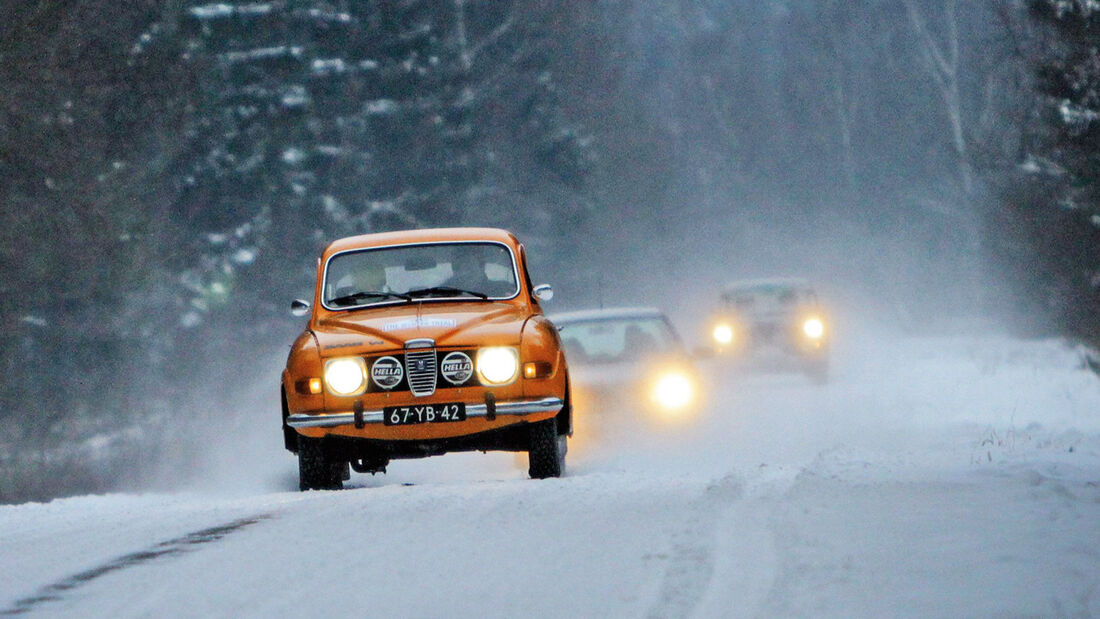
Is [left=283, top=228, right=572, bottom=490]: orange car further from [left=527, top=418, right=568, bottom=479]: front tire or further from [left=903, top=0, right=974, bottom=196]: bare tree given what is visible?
[left=903, top=0, right=974, bottom=196]: bare tree

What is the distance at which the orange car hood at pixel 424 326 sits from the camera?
10789 mm

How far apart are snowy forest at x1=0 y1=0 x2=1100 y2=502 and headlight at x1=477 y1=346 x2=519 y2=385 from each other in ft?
42.8

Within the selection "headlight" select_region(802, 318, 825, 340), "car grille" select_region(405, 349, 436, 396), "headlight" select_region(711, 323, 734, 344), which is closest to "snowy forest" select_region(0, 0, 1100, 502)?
"headlight" select_region(802, 318, 825, 340)

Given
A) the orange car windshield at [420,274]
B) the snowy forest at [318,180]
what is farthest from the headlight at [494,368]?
the snowy forest at [318,180]

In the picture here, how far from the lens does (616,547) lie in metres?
7.40

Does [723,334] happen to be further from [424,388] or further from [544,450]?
[424,388]

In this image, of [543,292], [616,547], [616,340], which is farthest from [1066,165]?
[616,547]

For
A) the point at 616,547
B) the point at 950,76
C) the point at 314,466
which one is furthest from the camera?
the point at 950,76

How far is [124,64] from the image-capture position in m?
29.6

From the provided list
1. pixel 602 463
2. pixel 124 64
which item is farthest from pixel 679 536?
pixel 124 64

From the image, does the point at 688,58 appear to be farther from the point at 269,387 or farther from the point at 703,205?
the point at 269,387

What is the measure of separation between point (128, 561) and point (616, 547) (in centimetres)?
213

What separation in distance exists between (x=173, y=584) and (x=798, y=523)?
2.80m

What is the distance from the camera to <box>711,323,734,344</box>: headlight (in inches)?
1003
